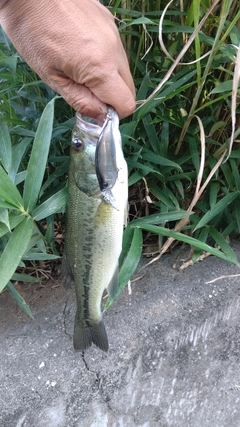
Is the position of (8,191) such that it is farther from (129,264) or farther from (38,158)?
(129,264)

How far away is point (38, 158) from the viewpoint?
1182mm

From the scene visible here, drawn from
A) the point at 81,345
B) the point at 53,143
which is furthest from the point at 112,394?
the point at 53,143

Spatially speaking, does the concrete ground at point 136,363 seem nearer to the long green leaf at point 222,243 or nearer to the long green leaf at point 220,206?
the long green leaf at point 222,243

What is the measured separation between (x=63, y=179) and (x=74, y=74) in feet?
2.25

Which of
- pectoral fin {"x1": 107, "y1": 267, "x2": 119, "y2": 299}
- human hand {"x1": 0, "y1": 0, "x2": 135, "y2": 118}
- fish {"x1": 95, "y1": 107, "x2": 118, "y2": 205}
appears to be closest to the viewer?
human hand {"x1": 0, "y1": 0, "x2": 135, "y2": 118}

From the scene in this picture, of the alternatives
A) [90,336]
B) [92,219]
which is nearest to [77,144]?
[92,219]

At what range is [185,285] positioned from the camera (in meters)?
1.53

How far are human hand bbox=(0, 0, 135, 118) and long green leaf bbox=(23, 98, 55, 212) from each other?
0.19 meters

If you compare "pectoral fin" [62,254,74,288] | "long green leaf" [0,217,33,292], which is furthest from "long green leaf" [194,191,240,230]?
"long green leaf" [0,217,33,292]

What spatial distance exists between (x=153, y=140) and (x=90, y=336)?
2.31 ft

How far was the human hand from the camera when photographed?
89 cm

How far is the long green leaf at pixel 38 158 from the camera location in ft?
3.82

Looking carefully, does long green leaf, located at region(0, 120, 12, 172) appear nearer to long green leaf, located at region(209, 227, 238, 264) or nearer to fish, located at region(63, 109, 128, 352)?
fish, located at region(63, 109, 128, 352)

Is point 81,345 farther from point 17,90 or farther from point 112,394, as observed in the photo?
point 17,90
